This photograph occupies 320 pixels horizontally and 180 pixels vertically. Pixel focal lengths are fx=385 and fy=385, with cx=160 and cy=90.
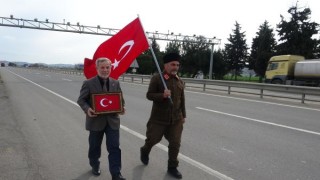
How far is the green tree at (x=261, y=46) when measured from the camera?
58000mm

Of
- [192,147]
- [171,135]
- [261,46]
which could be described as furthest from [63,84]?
[261,46]

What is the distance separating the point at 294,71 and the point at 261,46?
103 feet

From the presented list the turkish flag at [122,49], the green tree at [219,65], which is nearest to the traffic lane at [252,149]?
the turkish flag at [122,49]

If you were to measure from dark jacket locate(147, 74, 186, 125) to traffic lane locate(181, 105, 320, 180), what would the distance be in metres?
1.15

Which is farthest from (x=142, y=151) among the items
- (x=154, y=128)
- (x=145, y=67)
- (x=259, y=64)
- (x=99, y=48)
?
(x=145, y=67)

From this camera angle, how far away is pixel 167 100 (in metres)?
5.51

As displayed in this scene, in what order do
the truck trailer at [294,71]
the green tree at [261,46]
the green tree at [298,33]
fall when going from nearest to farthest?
the truck trailer at [294,71], the green tree at [298,33], the green tree at [261,46]

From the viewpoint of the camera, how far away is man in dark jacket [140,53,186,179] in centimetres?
547

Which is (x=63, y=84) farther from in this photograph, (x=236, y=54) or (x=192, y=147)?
(x=236, y=54)

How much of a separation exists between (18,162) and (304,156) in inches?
192

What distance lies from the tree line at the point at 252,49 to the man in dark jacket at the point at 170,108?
49.5 metres

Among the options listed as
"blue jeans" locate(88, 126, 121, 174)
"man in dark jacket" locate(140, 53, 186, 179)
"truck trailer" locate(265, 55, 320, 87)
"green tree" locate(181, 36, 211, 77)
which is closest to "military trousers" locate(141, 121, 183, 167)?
"man in dark jacket" locate(140, 53, 186, 179)

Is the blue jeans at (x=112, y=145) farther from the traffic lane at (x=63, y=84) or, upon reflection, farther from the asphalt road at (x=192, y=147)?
the traffic lane at (x=63, y=84)

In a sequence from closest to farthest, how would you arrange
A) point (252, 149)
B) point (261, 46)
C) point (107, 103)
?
point (107, 103) → point (252, 149) → point (261, 46)
